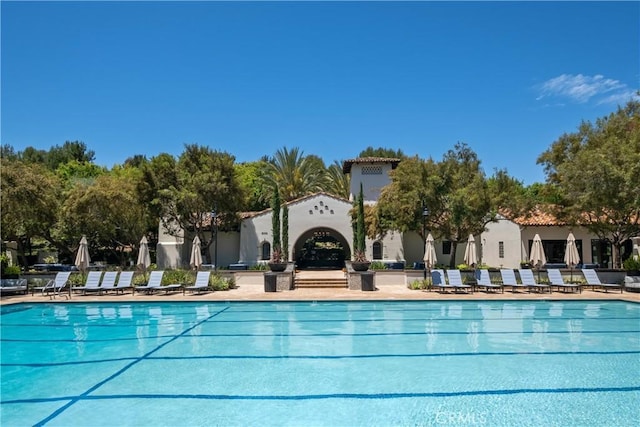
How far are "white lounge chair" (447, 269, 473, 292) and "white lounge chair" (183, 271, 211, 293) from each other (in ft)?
35.7

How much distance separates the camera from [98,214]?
27.0 metres

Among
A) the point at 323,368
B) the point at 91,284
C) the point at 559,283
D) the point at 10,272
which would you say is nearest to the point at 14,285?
the point at 10,272

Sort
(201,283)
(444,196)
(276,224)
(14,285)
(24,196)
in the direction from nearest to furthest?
1. (14,285)
2. (201,283)
3. (24,196)
4. (444,196)
5. (276,224)

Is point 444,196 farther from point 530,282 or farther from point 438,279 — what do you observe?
point 530,282

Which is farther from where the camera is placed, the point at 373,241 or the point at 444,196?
Answer: the point at 373,241

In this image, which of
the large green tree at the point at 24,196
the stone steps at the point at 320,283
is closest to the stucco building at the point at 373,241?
the stone steps at the point at 320,283

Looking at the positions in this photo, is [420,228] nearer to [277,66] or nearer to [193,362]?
[277,66]

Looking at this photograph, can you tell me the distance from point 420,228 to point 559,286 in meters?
7.59

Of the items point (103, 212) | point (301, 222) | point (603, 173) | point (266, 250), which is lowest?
point (266, 250)

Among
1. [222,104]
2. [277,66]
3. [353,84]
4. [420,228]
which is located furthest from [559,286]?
[222,104]

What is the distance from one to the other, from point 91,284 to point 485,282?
683 inches

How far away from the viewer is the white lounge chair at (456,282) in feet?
64.6

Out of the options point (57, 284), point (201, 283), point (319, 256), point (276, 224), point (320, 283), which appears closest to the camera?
point (57, 284)

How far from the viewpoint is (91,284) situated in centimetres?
1997
